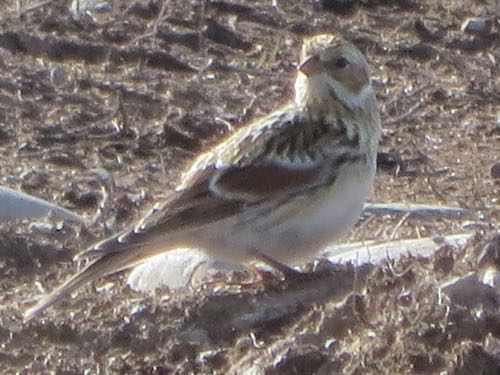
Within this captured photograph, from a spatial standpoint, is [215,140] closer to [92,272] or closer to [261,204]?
[261,204]

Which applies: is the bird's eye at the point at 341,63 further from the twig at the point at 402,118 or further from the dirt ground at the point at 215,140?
the twig at the point at 402,118

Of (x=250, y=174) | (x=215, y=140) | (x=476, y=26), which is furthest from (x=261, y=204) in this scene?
(x=476, y=26)

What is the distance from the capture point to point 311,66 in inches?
323

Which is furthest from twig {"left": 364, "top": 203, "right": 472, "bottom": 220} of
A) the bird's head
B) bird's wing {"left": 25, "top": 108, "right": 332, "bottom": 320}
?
bird's wing {"left": 25, "top": 108, "right": 332, "bottom": 320}

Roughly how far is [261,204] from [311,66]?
2.54ft

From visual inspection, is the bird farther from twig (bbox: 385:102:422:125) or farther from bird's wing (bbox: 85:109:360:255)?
twig (bbox: 385:102:422:125)

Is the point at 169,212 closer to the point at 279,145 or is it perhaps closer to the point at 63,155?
the point at 279,145

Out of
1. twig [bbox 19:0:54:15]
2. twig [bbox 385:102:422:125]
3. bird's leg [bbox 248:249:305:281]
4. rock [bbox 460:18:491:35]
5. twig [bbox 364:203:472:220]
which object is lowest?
twig [bbox 385:102:422:125]

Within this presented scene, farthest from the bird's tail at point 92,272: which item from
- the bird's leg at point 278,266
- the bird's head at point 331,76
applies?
the bird's head at point 331,76

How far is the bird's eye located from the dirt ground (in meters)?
0.86

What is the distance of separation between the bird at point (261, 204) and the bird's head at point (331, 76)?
7.3 inches

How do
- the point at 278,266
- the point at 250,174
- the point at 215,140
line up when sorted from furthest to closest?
the point at 215,140 < the point at 250,174 < the point at 278,266

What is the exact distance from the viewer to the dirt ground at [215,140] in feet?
21.7

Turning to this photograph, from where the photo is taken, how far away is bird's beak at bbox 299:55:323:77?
8.20 meters
